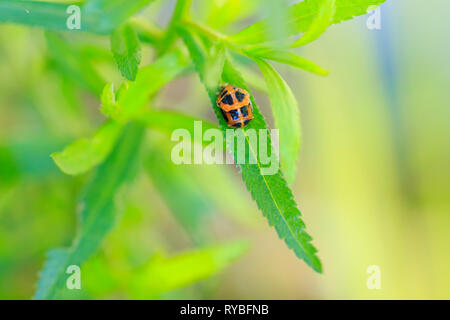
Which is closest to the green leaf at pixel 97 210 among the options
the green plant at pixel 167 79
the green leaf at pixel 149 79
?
the green plant at pixel 167 79

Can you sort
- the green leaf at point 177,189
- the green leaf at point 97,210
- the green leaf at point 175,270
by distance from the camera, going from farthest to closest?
the green leaf at point 177,189 → the green leaf at point 175,270 → the green leaf at point 97,210

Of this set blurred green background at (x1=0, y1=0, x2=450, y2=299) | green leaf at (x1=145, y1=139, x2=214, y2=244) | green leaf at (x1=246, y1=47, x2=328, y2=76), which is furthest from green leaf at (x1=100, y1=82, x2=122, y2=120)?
blurred green background at (x1=0, y1=0, x2=450, y2=299)

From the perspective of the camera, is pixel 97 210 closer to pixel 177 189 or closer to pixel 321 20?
pixel 177 189

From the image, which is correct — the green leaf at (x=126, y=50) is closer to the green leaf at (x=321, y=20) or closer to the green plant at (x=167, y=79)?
the green plant at (x=167, y=79)

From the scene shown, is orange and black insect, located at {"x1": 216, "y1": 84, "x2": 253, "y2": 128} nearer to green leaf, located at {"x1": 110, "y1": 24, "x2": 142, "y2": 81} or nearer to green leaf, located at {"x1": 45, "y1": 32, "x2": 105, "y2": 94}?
green leaf, located at {"x1": 110, "y1": 24, "x2": 142, "y2": 81}

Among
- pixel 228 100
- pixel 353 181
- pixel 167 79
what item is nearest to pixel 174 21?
pixel 167 79

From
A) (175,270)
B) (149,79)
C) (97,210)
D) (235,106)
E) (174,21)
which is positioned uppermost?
(174,21)

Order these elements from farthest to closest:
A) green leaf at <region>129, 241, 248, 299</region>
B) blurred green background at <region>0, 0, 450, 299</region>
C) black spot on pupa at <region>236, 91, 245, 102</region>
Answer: blurred green background at <region>0, 0, 450, 299</region> < green leaf at <region>129, 241, 248, 299</region> < black spot on pupa at <region>236, 91, 245, 102</region>
